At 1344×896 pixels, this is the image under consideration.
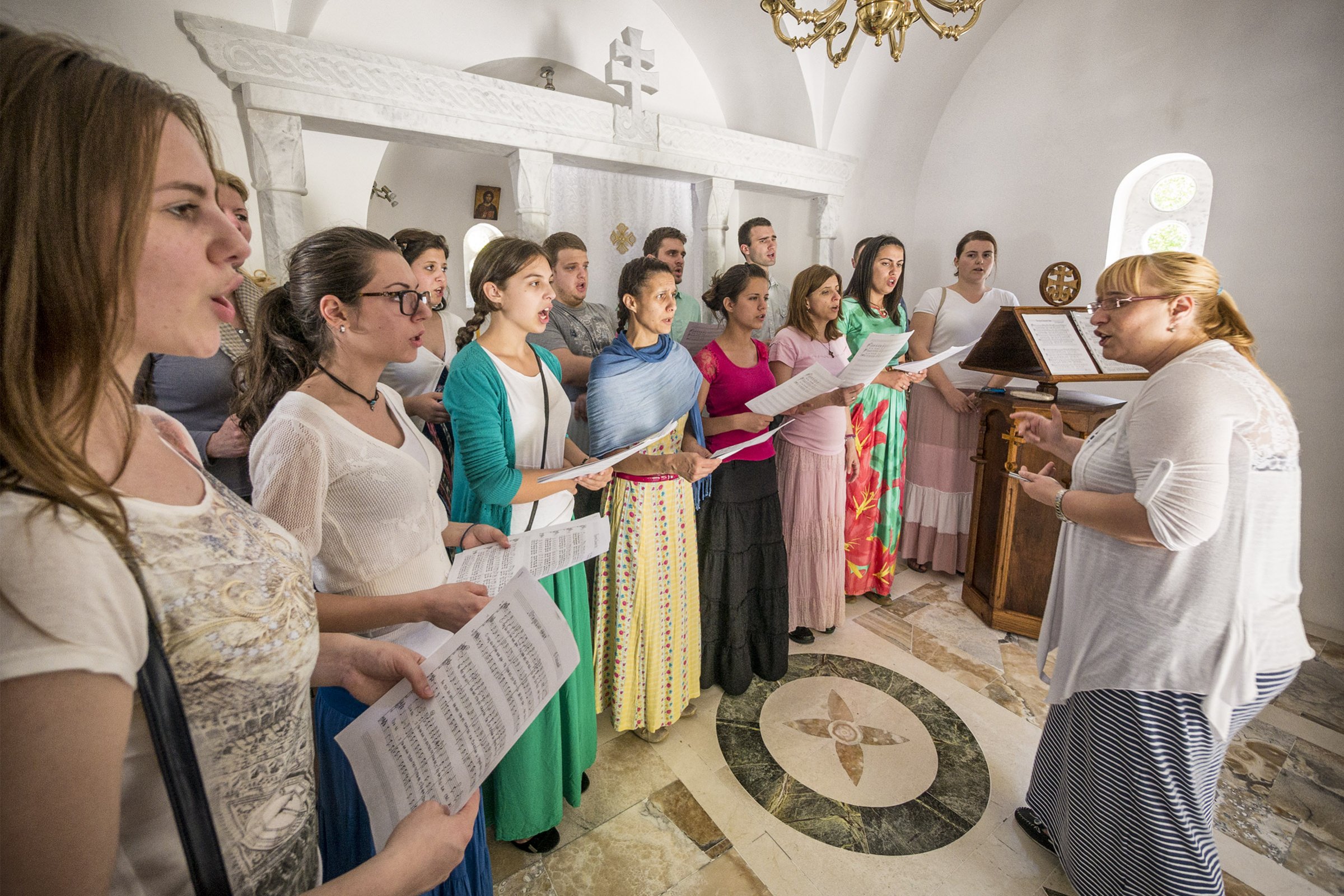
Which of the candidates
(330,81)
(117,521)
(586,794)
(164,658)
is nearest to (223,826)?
(164,658)

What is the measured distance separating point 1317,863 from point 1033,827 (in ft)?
2.80

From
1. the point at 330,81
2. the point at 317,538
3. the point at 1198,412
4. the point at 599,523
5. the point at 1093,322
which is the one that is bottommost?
the point at 599,523

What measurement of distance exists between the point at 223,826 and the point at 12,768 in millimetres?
252

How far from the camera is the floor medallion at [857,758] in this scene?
205 centimetres

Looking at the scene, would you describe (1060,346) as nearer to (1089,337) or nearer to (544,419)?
(1089,337)

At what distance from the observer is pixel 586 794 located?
217 cm

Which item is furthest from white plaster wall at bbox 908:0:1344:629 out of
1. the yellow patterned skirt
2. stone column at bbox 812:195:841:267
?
the yellow patterned skirt

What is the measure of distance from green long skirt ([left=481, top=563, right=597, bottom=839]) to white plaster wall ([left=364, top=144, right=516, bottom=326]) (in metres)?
6.84

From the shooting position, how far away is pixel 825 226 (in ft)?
17.0

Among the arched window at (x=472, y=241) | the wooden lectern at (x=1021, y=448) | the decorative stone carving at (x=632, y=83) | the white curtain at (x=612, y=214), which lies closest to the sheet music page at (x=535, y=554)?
the wooden lectern at (x=1021, y=448)

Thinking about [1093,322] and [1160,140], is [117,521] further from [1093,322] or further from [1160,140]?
[1160,140]

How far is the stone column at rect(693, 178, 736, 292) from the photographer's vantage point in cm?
445

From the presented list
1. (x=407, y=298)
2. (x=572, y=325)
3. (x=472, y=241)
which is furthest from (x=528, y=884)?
(x=472, y=241)

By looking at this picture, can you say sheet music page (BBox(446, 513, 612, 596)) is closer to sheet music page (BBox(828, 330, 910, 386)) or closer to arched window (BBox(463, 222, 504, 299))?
sheet music page (BBox(828, 330, 910, 386))
